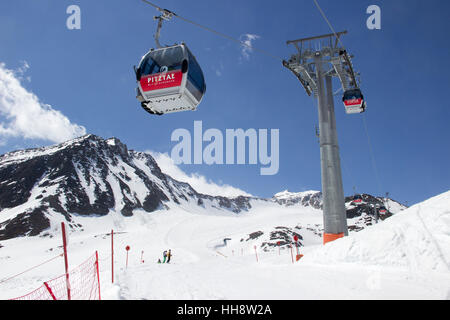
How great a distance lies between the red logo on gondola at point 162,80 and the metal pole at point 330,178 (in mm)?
9439

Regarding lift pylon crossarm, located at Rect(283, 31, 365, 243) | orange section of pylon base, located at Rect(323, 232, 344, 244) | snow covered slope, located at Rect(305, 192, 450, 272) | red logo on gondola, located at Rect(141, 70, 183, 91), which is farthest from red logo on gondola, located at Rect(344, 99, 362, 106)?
red logo on gondola, located at Rect(141, 70, 183, 91)

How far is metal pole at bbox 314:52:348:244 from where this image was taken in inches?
571

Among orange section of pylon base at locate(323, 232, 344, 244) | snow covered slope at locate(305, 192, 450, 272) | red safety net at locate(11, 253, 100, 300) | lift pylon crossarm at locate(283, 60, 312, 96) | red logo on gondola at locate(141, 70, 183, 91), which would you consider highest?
lift pylon crossarm at locate(283, 60, 312, 96)

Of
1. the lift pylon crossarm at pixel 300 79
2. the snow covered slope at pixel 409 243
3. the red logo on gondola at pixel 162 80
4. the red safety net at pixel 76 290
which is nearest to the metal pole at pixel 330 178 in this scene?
the lift pylon crossarm at pixel 300 79

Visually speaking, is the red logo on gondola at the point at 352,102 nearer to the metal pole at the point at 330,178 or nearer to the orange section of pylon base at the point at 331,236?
the metal pole at the point at 330,178

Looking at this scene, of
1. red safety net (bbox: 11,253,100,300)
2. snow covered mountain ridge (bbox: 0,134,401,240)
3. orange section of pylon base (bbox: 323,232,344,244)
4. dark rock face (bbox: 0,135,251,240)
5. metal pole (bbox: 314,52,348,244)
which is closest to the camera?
red safety net (bbox: 11,253,100,300)

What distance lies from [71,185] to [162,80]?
102233 millimetres

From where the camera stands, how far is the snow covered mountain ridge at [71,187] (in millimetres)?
77500

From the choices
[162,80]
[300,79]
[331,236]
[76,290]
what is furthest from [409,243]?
[300,79]

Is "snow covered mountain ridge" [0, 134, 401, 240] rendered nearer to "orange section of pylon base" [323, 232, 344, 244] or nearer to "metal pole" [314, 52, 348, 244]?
"orange section of pylon base" [323, 232, 344, 244]

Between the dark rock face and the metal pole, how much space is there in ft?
238

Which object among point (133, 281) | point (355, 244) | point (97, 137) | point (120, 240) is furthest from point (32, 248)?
point (97, 137)
